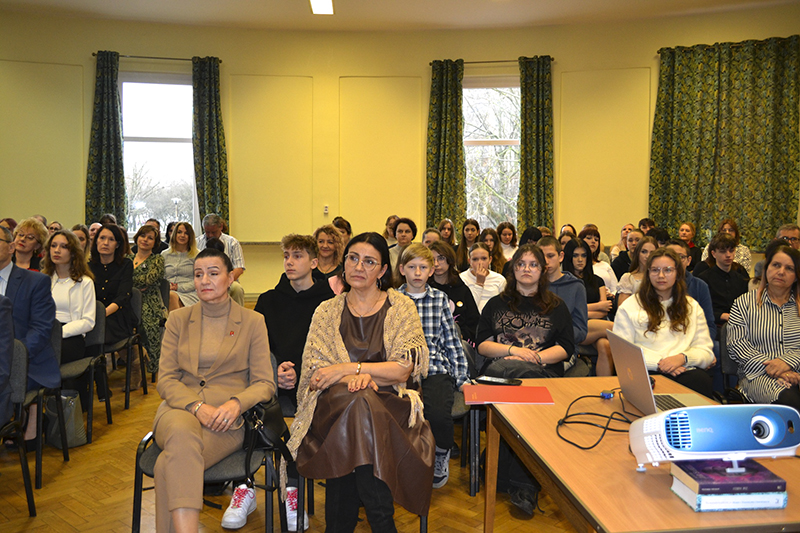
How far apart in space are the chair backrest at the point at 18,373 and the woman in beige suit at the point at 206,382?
773mm

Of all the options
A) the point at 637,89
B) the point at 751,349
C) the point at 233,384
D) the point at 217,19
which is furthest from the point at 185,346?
the point at 637,89

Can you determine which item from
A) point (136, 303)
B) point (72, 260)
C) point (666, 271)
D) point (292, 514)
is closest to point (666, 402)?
point (666, 271)

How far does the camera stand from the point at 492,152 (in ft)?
32.9

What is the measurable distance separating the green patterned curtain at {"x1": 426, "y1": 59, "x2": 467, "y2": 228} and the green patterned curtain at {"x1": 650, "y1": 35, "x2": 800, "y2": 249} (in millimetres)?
2916

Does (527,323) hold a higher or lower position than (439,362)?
higher

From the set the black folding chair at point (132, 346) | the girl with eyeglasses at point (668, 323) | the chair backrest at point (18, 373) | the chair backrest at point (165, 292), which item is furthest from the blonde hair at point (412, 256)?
the chair backrest at point (165, 292)

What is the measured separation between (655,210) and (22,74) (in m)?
9.73

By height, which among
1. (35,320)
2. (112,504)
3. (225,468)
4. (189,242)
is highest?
(189,242)

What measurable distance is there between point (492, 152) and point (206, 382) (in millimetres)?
8143

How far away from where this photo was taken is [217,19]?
912cm

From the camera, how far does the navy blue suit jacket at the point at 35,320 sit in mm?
3184

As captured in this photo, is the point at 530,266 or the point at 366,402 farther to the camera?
the point at 530,266

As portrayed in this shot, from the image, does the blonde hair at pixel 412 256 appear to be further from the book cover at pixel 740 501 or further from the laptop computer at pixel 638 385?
the book cover at pixel 740 501

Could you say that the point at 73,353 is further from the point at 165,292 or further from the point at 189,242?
the point at 189,242
